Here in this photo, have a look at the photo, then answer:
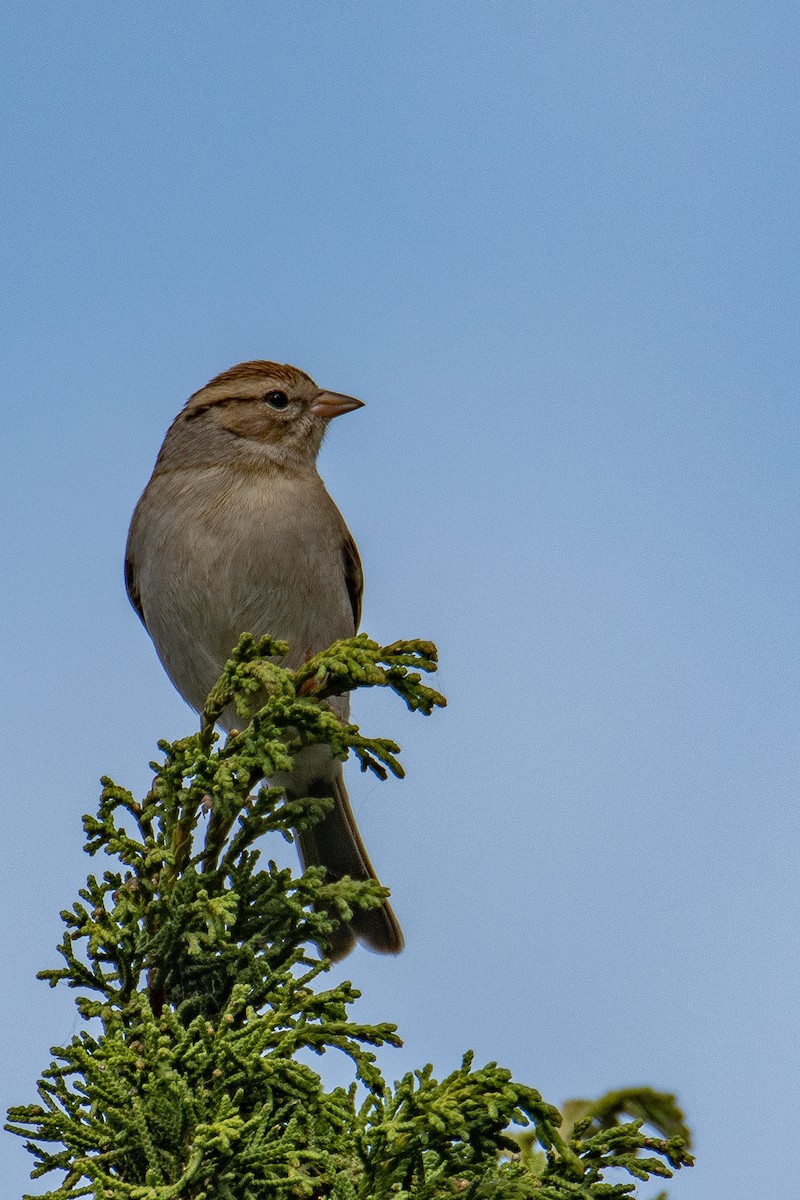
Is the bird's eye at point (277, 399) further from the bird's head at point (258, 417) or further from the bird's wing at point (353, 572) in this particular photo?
the bird's wing at point (353, 572)

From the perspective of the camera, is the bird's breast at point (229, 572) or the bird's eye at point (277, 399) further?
the bird's eye at point (277, 399)

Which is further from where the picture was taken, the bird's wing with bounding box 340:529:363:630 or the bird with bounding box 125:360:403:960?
the bird's wing with bounding box 340:529:363:630

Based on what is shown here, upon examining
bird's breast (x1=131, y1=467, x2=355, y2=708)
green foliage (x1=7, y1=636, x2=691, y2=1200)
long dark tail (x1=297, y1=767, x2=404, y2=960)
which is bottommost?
green foliage (x1=7, y1=636, x2=691, y2=1200)

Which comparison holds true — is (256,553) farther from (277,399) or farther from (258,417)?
(277,399)

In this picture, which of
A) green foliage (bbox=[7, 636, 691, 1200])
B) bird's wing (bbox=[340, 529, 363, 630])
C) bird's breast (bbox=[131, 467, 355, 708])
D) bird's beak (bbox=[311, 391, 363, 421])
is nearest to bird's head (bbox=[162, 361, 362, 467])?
bird's beak (bbox=[311, 391, 363, 421])

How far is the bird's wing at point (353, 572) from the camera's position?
562 cm

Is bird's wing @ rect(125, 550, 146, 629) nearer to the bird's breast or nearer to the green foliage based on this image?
the bird's breast

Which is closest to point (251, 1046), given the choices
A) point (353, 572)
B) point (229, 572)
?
point (229, 572)

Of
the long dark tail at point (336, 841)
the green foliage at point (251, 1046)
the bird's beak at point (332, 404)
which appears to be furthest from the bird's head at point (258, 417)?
the green foliage at point (251, 1046)

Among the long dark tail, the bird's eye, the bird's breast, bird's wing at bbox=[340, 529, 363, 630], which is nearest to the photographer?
the bird's breast

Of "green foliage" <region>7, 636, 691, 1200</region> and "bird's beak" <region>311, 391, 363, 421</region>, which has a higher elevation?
"bird's beak" <region>311, 391, 363, 421</region>

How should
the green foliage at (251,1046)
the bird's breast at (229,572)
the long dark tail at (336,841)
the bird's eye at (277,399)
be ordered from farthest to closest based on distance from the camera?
the bird's eye at (277,399) < the long dark tail at (336,841) < the bird's breast at (229,572) < the green foliage at (251,1046)

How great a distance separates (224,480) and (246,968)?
8.95ft

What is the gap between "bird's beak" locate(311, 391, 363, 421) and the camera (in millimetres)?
5891
